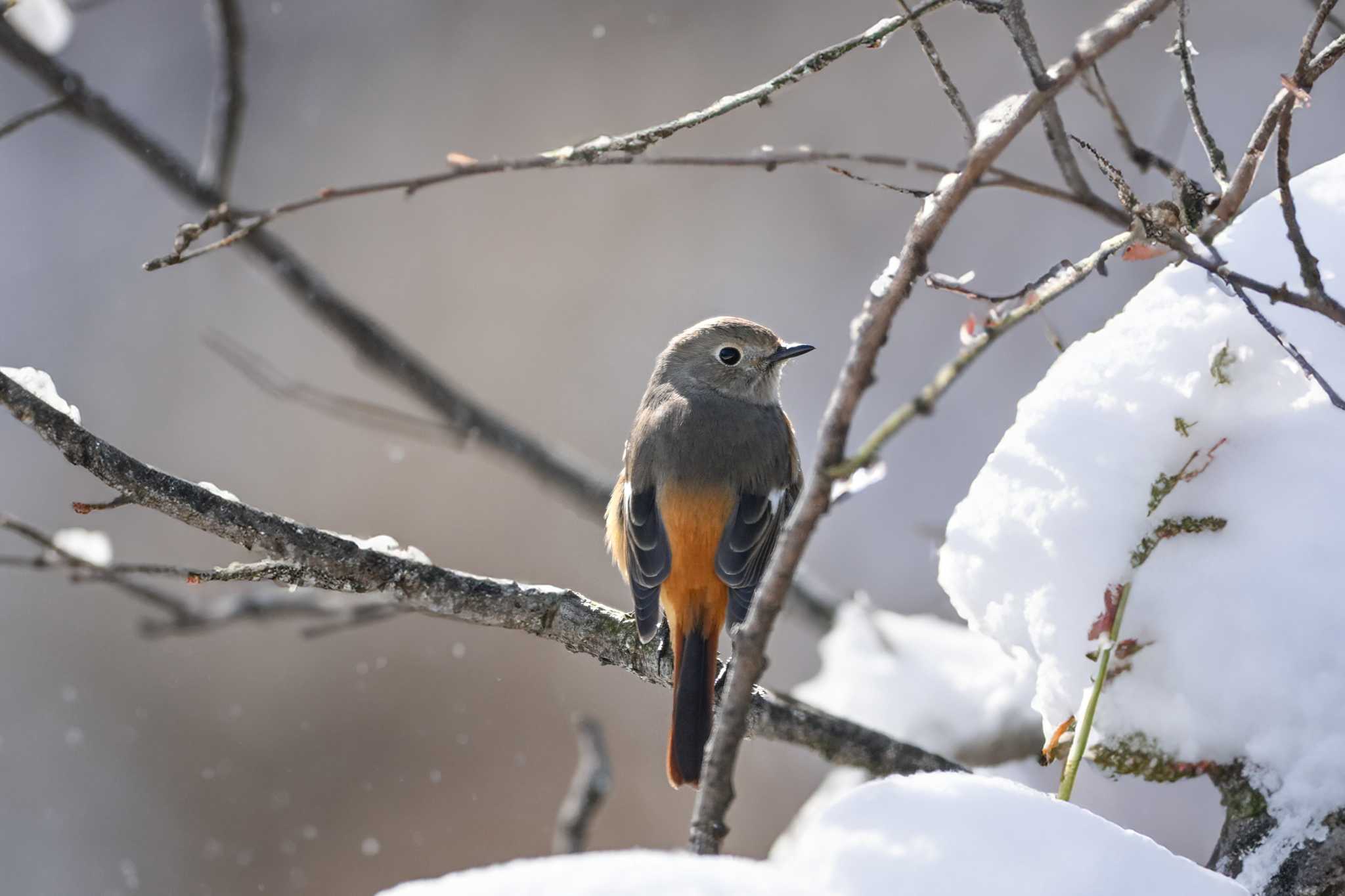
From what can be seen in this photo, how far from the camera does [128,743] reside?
7203 mm

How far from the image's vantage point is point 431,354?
27.0ft

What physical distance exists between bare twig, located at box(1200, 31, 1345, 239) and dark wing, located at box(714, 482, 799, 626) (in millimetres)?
1654

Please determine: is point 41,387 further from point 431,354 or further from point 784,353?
point 431,354

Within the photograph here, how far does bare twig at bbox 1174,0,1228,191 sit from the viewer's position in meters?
1.64

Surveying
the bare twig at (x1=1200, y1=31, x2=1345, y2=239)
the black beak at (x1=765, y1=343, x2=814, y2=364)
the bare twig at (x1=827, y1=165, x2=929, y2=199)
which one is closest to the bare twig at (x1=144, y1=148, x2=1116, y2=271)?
the bare twig at (x1=827, y1=165, x2=929, y2=199)

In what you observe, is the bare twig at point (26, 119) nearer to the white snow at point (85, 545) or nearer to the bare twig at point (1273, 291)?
the white snow at point (85, 545)

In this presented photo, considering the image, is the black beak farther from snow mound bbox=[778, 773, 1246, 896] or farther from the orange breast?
snow mound bbox=[778, 773, 1246, 896]

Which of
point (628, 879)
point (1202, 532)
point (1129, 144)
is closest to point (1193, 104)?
point (1129, 144)

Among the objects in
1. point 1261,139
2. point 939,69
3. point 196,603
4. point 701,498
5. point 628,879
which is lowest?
point 628,879

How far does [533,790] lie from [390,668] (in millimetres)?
1126

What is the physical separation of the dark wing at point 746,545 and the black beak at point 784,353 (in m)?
0.62

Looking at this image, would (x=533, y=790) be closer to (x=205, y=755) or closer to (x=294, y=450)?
(x=205, y=755)

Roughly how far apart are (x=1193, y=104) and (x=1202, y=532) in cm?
59

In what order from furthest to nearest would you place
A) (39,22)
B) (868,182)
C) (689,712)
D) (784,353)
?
(784,353) → (39,22) → (689,712) → (868,182)
